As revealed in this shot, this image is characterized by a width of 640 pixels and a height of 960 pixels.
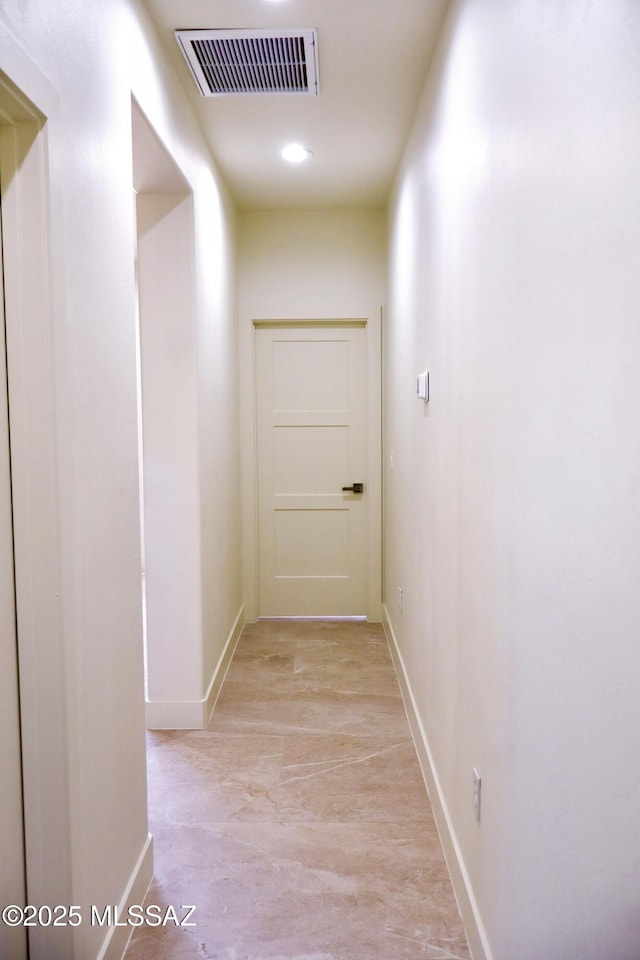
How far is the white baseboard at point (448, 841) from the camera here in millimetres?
1702

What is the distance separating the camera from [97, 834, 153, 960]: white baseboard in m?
1.68

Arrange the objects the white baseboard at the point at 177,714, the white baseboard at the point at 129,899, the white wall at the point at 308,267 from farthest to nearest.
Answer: the white wall at the point at 308,267
the white baseboard at the point at 177,714
the white baseboard at the point at 129,899

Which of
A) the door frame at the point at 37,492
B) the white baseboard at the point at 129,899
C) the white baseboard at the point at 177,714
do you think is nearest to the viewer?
the door frame at the point at 37,492

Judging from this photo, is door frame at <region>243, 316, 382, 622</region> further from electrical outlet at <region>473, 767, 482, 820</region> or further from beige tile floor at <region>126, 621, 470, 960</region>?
electrical outlet at <region>473, 767, 482, 820</region>

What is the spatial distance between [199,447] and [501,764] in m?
1.89

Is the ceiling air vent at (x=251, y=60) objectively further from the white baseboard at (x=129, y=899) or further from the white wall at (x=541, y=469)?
the white baseboard at (x=129, y=899)

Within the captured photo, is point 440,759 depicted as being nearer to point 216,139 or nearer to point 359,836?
point 359,836

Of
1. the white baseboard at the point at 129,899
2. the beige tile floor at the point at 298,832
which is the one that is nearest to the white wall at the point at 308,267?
the beige tile floor at the point at 298,832

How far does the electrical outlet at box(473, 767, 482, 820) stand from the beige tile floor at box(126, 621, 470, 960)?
1.16 ft

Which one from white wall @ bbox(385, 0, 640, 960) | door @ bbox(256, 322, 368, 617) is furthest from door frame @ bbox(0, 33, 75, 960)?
door @ bbox(256, 322, 368, 617)

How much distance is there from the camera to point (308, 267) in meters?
4.49

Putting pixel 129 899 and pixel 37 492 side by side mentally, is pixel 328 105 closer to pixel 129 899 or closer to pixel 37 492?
pixel 37 492

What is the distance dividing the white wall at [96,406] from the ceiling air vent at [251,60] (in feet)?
0.57

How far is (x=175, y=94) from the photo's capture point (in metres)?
2.55
